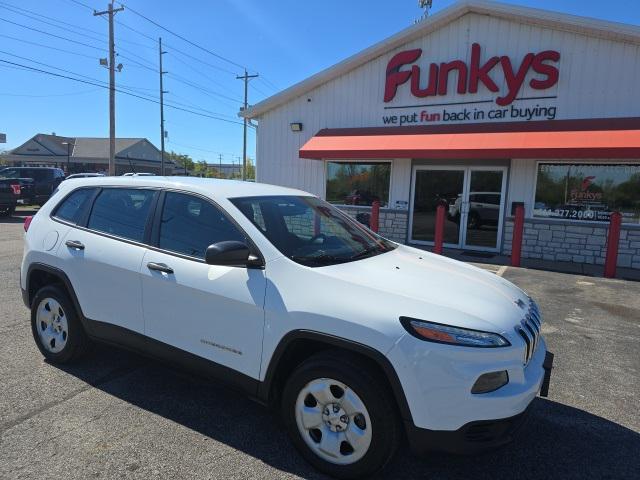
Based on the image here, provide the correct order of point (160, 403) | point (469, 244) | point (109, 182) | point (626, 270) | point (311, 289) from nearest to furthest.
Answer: point (311, 289) < point (160, 403) < point (109, 182) < point (626, 270) < point (469, 244)

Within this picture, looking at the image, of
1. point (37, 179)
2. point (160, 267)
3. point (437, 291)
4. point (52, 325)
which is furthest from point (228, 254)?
point (37, 179)

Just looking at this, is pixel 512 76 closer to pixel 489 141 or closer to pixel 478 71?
pixel 478 71

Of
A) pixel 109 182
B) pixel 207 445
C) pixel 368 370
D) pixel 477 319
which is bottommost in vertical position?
pixel 207 445

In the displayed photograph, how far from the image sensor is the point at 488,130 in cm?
1019

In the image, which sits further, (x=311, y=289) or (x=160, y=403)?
(x=160, y=403)

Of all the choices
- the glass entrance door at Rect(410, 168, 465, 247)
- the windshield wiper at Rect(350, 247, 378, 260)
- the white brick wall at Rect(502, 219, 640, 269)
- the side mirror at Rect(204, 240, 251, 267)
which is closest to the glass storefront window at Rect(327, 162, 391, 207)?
the glass entrance door at Rect(410, 168, 465, 247)

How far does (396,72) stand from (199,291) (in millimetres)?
10145

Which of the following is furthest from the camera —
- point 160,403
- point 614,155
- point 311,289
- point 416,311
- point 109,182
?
point 614,155

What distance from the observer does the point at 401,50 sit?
11453 millimetres

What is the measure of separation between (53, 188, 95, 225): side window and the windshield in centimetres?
162

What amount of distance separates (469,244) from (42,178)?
17.6m

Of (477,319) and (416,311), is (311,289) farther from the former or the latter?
(477,319)

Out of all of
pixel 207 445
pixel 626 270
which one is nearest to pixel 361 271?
pixel 207 445

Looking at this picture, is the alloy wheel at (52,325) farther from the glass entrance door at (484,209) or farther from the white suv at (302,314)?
the glass entrance door at (484,209)
